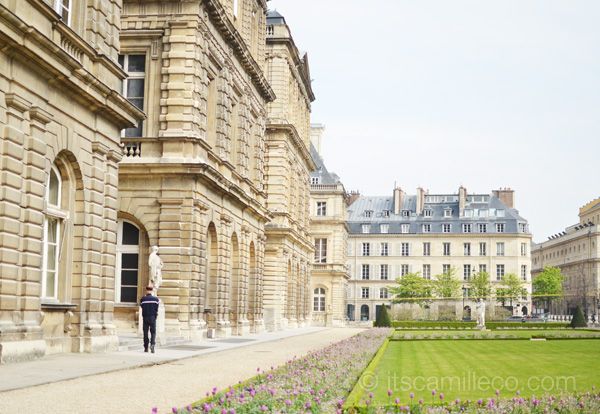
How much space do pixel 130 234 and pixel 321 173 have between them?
196ft

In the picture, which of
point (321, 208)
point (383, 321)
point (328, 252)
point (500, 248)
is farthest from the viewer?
point (500, 248)

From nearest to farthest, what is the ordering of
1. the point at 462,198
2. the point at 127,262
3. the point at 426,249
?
the point at 127,262
the point at 462,198
the point at 426,249

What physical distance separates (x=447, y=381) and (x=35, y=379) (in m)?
7.76

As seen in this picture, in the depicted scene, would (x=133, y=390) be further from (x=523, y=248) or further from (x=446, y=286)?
(x=523, y=248)

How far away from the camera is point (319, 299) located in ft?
282

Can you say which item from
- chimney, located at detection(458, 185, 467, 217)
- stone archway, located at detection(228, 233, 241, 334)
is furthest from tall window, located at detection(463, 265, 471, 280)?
stone archway, located at detection(228, 233, 241, 334)

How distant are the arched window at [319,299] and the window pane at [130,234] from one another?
174ft

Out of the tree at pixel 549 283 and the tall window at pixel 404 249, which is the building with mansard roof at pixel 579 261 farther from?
the tall window at pixel 404 249

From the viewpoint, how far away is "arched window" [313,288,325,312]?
85125 mm

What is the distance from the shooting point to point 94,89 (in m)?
22.7

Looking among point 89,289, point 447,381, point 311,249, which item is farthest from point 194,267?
point 311,249

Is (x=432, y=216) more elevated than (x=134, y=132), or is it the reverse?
(x=432, y=216)

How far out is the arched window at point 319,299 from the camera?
279 ft

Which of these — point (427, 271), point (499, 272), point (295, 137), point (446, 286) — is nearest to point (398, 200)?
point (427, 271)
